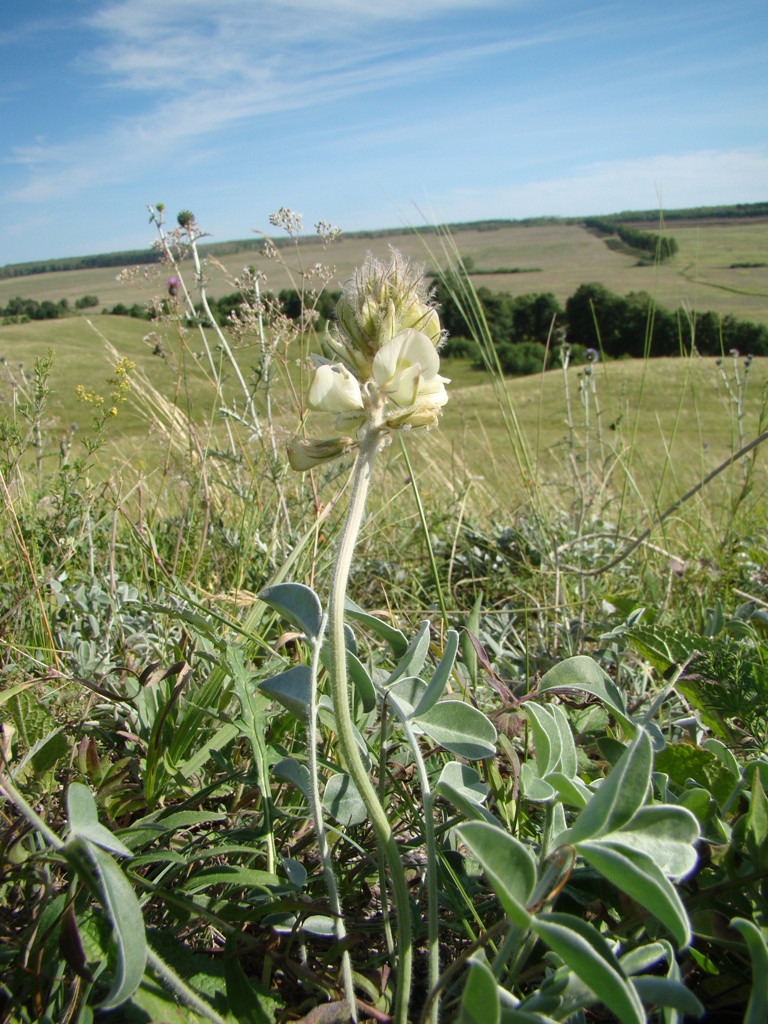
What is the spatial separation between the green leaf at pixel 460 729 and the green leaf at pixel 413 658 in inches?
2.4

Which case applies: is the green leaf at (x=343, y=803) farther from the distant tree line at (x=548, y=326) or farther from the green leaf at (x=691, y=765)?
the distant tree line at (x=548, y=326)

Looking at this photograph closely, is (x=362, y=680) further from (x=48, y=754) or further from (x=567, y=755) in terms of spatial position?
(x=48, y=754)

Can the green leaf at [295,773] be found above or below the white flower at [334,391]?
below

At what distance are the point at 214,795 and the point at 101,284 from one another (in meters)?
31.4

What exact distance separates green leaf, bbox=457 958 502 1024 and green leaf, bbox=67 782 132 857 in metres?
0.30

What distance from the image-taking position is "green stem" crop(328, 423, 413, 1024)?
28.3 inches

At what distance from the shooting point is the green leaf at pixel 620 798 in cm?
64

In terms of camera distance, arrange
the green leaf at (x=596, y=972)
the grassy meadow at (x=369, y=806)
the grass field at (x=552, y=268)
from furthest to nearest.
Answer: the grass field at (x=552, y=268) → the grassy meadow at (x=369, y=806) → the green leaf at (x=596, y=972)

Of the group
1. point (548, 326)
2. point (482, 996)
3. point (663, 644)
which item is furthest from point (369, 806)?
point (548, 326)

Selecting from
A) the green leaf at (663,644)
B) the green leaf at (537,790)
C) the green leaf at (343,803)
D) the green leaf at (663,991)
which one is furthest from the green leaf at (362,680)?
the green leaf at (663,644)

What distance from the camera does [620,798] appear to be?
0.67 meters

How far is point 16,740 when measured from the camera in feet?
4.43

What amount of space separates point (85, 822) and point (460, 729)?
0.43 meters

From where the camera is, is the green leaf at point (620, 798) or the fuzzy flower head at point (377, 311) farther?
the fuzzy flower head at point (377, 311)
